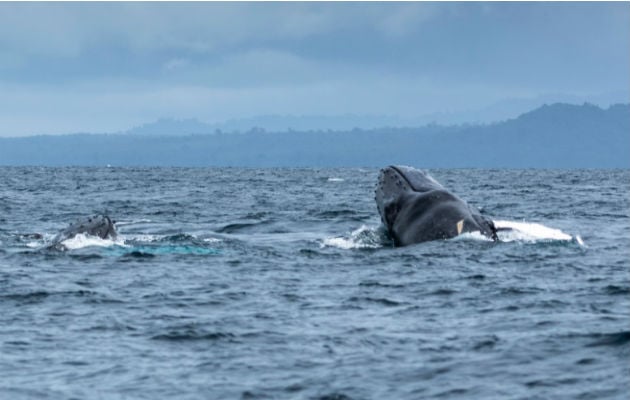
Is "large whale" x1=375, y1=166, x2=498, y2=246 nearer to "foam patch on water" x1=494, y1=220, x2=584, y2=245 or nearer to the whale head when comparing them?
the whale head

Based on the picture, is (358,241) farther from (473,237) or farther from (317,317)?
(317,317)

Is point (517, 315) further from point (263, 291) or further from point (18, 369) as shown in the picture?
point (18, 369)

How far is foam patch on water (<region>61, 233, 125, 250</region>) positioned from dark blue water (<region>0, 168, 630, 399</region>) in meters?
0.06

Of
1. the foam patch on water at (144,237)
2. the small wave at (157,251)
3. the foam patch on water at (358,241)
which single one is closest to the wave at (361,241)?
the foam patch on water at (358,241)

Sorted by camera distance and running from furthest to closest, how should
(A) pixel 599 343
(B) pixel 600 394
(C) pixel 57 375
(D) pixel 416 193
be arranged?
(D) pixel 416 193
(A) pixel 599 343
(C) pixel 57 375
(B) pixel 600 394

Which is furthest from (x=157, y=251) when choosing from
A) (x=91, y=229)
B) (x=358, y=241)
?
(x=358, y=241)

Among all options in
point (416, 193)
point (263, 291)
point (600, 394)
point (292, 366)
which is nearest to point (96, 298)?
point (263, 291)

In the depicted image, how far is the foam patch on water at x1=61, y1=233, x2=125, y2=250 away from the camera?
23019 mm

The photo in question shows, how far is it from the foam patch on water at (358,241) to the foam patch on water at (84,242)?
484 centimetres

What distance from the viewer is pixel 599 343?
12531mm

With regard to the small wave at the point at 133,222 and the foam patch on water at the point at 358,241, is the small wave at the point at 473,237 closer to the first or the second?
the foam patch on water at the point at 358,241

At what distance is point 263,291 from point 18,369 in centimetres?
573

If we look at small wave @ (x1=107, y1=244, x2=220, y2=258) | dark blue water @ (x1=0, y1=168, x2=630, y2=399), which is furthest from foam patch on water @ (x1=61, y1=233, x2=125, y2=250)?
small wave @ (x1=107, y1=244, x2=220, y2=258)

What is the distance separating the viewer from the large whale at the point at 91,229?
23.6 m
